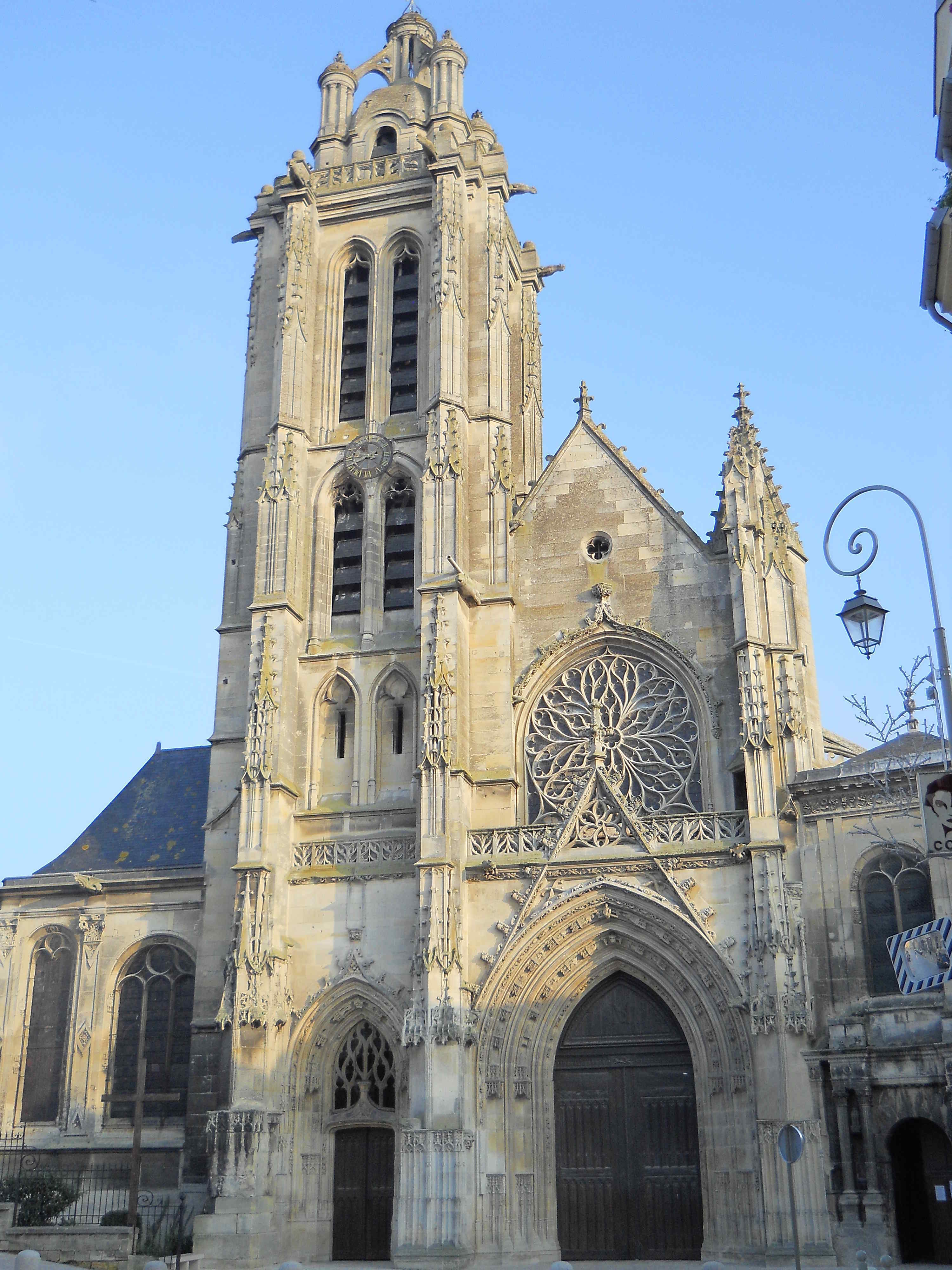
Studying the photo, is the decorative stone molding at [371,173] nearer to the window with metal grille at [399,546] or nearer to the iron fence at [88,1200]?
the window with metal grille at [399,546]

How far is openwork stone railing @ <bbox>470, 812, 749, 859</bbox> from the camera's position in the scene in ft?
71.3

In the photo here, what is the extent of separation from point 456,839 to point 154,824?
883 cm

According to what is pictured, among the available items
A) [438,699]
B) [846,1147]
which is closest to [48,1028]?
[438,699]

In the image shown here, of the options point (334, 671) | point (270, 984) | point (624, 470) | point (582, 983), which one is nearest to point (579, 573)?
point (624, 470)

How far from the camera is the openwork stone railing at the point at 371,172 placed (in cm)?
2909

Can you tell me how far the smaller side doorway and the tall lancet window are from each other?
13.5 meters

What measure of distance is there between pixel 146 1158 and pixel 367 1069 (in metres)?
4.55

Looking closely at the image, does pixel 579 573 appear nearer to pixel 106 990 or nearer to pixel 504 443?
pixel 504 443

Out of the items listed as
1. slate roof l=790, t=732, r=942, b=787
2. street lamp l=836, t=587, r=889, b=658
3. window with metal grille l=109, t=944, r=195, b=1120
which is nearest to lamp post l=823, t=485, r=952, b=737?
street lamp l=836, t=587, r=889, b=658

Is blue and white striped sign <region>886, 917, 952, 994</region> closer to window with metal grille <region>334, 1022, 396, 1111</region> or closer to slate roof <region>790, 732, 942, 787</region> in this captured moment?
slate roof <region>790, 732, 942, 787</region>

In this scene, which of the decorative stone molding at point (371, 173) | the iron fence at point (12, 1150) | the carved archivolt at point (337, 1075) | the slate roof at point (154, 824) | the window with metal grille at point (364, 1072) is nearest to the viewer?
the carved archivolt at point (337, 1075)

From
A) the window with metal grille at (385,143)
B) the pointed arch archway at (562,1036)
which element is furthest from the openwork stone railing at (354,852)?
the window with metal grille at (385,143)

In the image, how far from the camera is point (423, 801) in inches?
885

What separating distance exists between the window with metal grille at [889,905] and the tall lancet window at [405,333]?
41.3 ft
